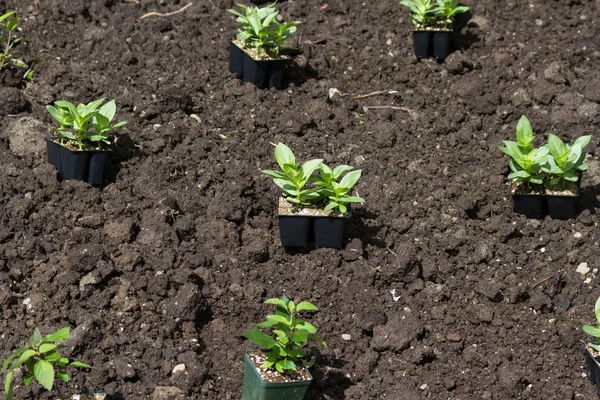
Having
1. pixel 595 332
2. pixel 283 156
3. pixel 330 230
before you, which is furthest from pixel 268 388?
pixel 595 332

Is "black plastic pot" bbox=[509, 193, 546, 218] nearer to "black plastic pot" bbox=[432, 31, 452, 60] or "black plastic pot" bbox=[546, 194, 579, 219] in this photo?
"black plastic pot" bbox=[546, 194, 579, 219]

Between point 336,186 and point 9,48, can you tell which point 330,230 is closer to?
point 336,186

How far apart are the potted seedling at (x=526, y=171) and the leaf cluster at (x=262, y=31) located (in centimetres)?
176

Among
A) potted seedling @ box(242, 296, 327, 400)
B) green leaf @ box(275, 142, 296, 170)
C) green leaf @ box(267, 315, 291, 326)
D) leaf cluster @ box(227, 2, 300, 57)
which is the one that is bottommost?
potted seedling @ box(242, 296, 327, 400)

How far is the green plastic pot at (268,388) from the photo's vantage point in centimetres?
369

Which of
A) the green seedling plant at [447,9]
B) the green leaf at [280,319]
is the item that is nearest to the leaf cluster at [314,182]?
the green leaf at [280,319]

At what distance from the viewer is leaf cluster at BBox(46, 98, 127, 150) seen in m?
4.78

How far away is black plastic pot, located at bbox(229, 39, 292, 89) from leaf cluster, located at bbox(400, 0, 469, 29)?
3.49ft

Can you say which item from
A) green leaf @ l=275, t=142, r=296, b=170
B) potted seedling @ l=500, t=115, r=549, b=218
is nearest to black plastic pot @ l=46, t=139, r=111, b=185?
green leaf @ l=275, t=142, r=296, b=170

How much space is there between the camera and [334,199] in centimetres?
458

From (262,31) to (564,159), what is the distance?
2189 millimetres

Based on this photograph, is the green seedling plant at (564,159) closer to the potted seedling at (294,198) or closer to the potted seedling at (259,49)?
the potted seedling at (294,198)

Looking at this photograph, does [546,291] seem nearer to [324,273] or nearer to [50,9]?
[324,273]

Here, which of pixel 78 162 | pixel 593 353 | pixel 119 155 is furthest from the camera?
pixel 119 155
